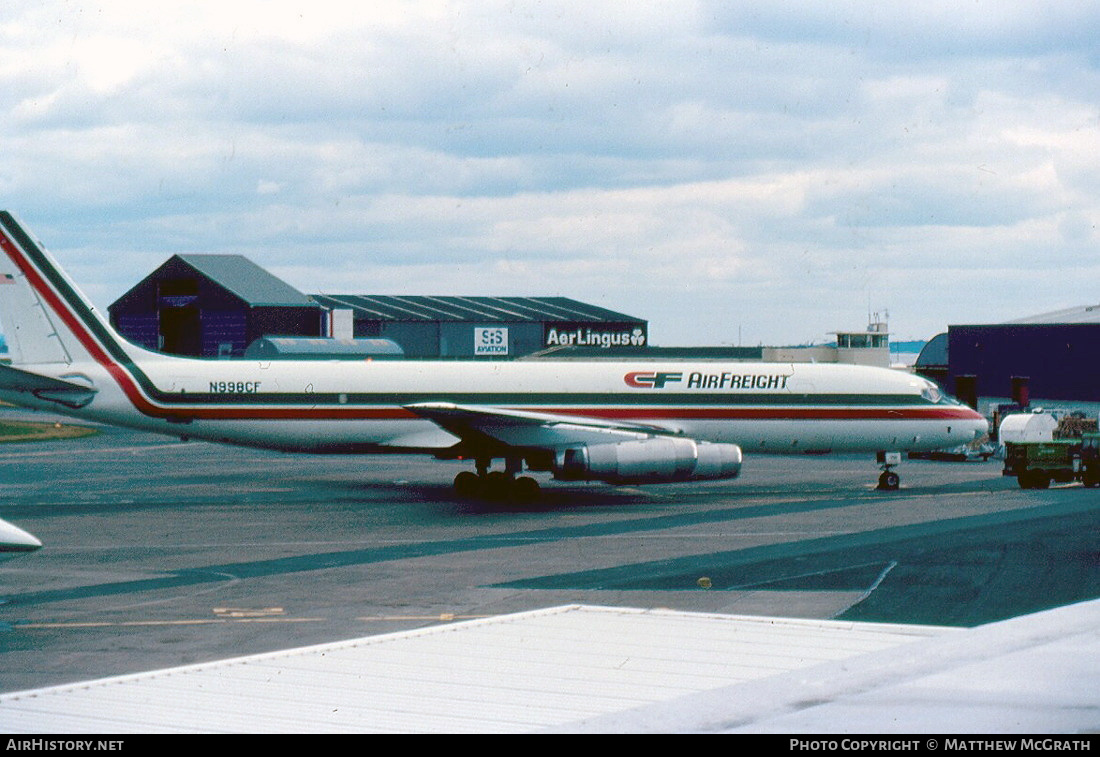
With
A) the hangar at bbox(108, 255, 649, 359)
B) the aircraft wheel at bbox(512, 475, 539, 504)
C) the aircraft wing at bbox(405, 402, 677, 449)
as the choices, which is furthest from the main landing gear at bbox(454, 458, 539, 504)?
the hangar at bbox(108, 255, 649, 359)

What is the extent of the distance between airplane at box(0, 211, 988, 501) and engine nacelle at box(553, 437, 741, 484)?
0.14 feet

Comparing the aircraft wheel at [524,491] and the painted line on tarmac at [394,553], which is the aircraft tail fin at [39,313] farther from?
the painted line on tarmac at [394,553]

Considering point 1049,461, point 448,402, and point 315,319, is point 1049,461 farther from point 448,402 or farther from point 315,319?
point 315,319

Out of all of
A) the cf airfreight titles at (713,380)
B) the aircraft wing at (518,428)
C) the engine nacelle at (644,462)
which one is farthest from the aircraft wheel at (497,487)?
the cf airfreight titles at (713,380)

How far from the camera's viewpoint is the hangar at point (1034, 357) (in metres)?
86.4

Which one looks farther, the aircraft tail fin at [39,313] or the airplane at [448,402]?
the aircraft tail fin at [39,313]

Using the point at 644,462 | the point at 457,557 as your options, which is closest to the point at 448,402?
the point at 644,462

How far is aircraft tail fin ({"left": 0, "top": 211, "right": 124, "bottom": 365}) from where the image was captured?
4131 cm

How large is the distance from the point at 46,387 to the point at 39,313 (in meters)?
2.49

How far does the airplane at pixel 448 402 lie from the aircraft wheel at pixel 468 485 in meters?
0.05

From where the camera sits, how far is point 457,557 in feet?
98.6

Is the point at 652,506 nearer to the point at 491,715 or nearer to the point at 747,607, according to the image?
the point at 747,607

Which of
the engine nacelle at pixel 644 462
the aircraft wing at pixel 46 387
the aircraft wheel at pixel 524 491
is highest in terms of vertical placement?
the aircraft wing at pixel 46 387

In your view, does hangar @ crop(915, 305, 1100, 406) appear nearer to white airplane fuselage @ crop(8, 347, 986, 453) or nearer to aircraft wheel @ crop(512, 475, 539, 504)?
white airplane fuselage @ crop(8, 347, 986, 453)
